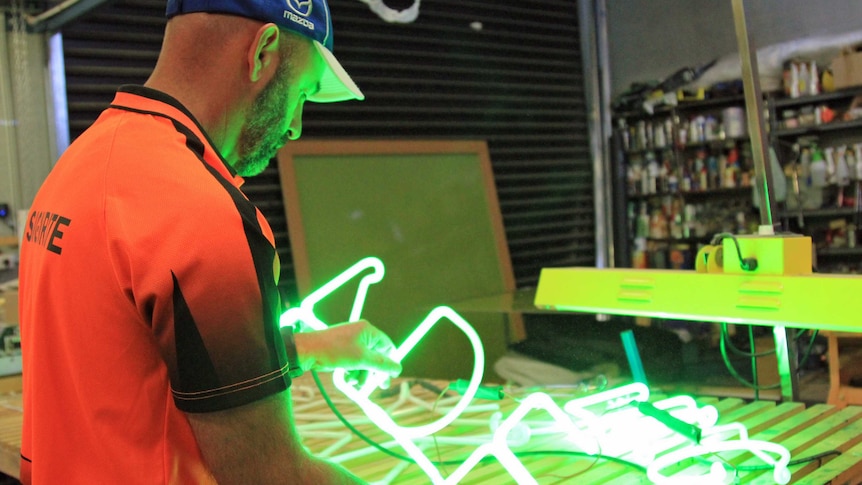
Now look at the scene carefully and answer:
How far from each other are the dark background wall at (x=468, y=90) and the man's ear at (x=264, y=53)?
10.7ft

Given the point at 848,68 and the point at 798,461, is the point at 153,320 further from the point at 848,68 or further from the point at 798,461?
the point at 848,68

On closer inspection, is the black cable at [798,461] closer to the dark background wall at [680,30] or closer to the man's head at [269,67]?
the man's head at [269,67]

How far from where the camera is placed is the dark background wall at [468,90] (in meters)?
4.26

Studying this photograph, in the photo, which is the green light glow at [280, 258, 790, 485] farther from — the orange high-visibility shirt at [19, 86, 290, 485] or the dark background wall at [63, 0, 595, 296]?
the dark background wall at [63, 0, 595, 296]

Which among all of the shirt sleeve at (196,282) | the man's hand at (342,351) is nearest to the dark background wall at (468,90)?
the man's hand at (342,351)

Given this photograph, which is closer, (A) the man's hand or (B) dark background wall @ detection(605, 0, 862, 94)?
(A) the man's hand

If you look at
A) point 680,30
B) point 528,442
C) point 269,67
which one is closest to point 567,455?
point 528,442

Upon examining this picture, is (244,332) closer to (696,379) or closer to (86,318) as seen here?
(86,318)

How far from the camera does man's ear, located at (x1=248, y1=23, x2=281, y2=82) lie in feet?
4.11

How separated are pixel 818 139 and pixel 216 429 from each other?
22.8 ft

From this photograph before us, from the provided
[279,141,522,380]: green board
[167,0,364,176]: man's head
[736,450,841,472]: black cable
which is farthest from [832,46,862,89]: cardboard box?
[167,0,364,176]: man's head

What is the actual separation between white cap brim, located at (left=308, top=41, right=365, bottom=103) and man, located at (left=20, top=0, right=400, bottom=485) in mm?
343

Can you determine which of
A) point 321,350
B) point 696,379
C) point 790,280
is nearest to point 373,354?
point 321,350

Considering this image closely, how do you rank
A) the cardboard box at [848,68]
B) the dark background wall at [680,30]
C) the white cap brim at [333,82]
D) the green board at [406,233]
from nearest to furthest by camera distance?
the white cap brim at [333,82]
the green board at [406,233]
the cardboard box at [848,68]
the dark background wall at [680,30]
